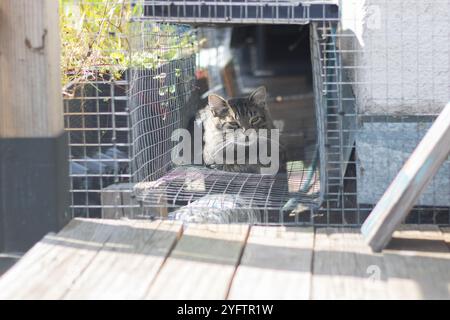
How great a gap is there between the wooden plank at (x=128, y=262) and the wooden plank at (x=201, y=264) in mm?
39

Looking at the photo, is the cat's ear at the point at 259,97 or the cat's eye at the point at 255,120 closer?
the cat's eye at the point at 255,120

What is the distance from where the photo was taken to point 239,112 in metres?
4.49

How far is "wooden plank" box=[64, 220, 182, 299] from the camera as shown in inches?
86.6

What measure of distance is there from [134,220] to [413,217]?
1119 millimetres

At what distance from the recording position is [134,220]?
287 cm

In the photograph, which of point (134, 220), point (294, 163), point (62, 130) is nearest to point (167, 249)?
point (134, 220)

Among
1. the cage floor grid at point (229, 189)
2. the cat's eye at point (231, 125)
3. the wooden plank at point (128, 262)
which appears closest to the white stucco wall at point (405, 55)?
the cage floor grid at point (229, 189)

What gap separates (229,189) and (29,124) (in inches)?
41.3

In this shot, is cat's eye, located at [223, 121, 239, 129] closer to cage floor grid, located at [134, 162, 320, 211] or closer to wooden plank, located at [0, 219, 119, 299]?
cage floor grid, located at [134, 162, 320, 211]

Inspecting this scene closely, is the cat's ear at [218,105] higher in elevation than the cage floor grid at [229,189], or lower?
higher

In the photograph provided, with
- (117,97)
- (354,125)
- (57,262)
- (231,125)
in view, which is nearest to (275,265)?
(57,262)

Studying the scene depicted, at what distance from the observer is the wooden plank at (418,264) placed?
2.18 m

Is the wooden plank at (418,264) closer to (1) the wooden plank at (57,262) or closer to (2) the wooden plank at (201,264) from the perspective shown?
(2) the wooden plank at (201,264)

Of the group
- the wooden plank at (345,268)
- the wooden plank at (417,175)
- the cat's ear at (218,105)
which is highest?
the cat's ear at (218,105)
